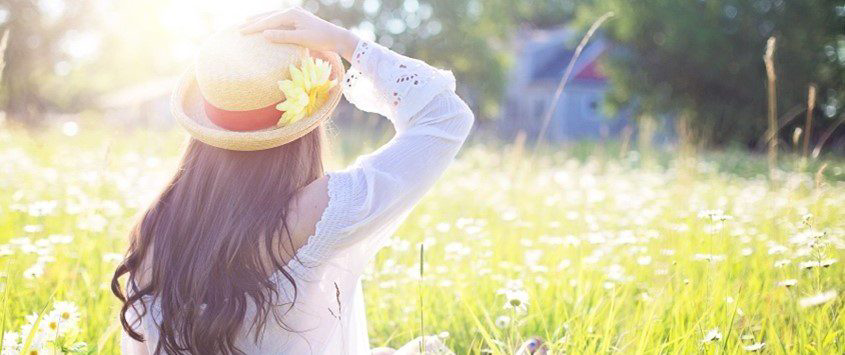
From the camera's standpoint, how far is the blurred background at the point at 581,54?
18812 mm

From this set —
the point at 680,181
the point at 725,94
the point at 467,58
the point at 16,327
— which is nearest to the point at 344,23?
the point at 467,58

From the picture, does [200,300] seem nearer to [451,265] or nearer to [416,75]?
[416,75]

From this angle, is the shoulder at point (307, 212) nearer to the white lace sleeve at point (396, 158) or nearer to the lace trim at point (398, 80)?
the white lace sleeve at point (396, 158)

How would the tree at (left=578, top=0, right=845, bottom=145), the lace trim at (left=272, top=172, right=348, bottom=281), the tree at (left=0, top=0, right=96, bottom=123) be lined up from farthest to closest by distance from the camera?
the tree at (left=0, top=0, right=96, bottom=123) < the tree at (left=578, top=0, right=845, bottom=145) < the lace trim at (left=272, top=172, right=348, bottom=281)

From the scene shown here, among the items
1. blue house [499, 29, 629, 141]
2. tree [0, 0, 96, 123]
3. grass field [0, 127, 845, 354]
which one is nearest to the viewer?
grass field [0, 127, 845, 354]

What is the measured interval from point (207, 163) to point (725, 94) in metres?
20.7

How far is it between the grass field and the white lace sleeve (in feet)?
0.75

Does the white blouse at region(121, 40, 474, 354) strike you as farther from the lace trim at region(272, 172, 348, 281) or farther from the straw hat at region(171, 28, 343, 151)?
the straw hat at region(171, 28, 343, 151)

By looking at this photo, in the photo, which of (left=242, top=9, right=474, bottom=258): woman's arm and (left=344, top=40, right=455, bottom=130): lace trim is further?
(left=344, top=40, right=455, bottom=130): lace trim

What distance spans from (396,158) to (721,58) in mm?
20129

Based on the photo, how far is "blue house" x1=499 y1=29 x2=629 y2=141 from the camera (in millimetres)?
29594

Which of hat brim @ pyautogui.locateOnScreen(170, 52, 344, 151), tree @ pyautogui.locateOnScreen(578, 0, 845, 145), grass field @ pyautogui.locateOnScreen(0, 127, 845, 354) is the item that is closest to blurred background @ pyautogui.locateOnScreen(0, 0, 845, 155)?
tree @ pyautogui.locateOnScreen(578, 0, 845, 145)

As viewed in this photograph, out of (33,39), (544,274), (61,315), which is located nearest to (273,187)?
(61,315)

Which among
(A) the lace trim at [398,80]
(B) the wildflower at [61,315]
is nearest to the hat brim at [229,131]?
(A) the lace trim at [398,80]
